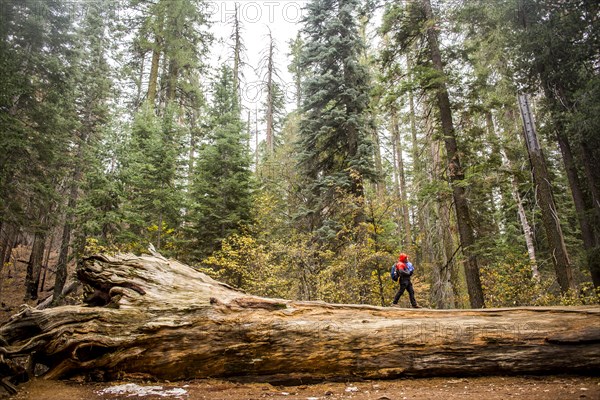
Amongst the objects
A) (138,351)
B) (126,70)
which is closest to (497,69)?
(138,351)

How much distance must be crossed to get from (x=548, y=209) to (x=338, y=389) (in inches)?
372

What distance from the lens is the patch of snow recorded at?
4.68m

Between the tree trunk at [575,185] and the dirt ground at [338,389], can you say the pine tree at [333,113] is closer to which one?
the tree trunk at [575,185]

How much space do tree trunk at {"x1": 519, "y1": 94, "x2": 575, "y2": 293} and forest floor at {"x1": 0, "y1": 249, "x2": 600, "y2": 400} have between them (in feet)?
22.5

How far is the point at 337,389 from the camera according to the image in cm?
493

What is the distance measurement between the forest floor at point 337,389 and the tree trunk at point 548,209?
6860mm

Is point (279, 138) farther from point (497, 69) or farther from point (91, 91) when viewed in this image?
point (497, 69)

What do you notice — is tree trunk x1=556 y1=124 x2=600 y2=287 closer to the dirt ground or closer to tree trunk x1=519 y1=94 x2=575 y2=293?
tree trunk x1=519 y1=94 x2=575 y2=293

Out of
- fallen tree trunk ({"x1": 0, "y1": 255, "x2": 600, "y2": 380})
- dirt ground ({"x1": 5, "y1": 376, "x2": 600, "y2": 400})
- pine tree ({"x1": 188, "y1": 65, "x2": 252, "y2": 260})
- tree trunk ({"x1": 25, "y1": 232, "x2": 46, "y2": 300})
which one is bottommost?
dirt ground ({"x1": 5, "y1": 376, "x2": 600, "y2": 400})

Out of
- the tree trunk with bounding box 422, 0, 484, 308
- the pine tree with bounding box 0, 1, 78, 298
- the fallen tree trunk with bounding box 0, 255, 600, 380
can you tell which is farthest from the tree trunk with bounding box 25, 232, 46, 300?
the tree trunk with bounding box 422, 0, 484, 308

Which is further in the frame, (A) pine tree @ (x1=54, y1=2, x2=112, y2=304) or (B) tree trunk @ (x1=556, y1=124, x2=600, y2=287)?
(A) pine tree @ (x1=54, y1=2, x2=112, y2=304)

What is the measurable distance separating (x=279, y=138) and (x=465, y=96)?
19800 millimetres

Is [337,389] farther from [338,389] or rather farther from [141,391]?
[141,391]

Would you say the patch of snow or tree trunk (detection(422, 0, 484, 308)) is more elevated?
tree trunk (detection(422, 0, 484, 308))
